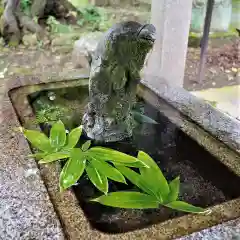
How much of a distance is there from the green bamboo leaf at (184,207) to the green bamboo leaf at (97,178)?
175mm

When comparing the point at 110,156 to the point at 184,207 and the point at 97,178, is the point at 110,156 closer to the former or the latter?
the point at 97,178

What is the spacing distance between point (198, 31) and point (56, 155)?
3.15 meters

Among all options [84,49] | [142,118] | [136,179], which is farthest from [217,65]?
[136,179]

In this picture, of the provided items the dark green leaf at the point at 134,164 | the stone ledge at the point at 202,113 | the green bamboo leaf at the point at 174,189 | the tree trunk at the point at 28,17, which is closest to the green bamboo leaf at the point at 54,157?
the dark green leaf at the point at 134,164

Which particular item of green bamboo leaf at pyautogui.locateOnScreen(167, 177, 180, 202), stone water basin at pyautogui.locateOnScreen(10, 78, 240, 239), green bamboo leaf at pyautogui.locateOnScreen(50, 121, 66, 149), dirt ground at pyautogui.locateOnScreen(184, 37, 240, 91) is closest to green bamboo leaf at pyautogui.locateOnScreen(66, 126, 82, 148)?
green bamboo leaf at pyautogui.locateOnScreen(50, 121, 66, 149)

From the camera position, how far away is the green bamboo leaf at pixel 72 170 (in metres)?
0.90

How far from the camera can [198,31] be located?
376 centimetres

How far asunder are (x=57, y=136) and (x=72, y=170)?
22 cm

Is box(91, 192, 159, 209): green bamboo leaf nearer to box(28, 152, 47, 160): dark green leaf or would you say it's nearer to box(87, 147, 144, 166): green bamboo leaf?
box(87, 147, 144, 166): green bamboo leaf

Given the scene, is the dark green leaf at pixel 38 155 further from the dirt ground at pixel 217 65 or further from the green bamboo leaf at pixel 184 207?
the dirt ground at pixel 217 65

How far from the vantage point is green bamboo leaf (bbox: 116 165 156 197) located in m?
0.91

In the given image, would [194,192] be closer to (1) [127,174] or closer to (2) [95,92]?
(1) [127,174]

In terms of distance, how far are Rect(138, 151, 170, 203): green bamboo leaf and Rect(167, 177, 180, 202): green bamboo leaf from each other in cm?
1

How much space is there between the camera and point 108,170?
3.14ft
